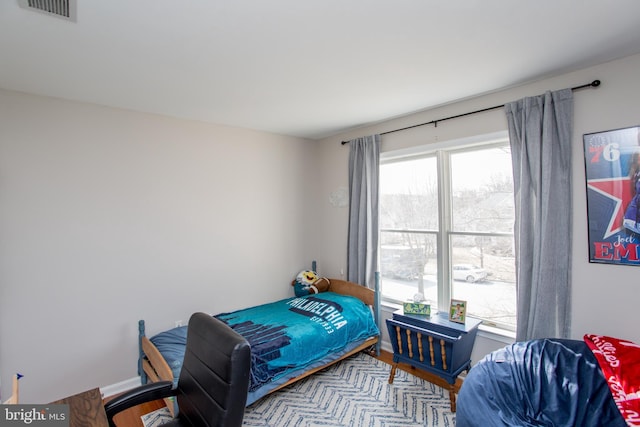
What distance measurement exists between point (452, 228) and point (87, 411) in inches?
117

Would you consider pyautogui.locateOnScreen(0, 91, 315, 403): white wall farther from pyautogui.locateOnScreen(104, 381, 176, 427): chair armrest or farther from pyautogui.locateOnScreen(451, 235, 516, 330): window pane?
pyautogui.locateOnScreen(451, 235, 516, 330): window pane

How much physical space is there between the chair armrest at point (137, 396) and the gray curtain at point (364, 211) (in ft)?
7.93

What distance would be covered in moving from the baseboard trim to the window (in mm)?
2645

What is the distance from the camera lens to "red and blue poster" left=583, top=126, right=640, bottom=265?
1952 millimetres

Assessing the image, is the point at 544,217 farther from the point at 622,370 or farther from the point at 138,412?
the point at 138,412

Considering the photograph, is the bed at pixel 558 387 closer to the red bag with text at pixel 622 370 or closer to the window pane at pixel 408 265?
the red bag with text at pixel 622 370

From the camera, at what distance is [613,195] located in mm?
2025

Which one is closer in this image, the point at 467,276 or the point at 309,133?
the point at 467,276

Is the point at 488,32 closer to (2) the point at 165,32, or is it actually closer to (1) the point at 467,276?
(2) the point at 165,32

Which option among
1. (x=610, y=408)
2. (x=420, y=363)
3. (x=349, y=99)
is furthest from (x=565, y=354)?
(x=349, y=99)

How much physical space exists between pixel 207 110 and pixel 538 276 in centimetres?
312

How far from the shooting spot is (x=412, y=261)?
3391mm

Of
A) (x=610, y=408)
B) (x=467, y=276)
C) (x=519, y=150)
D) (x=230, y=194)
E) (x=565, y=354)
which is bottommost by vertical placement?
(x=610, y=408)

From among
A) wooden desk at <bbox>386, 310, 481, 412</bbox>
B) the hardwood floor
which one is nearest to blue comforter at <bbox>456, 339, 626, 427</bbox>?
wooden desk at <bbox>386, 310, 481, 412</bbox>
